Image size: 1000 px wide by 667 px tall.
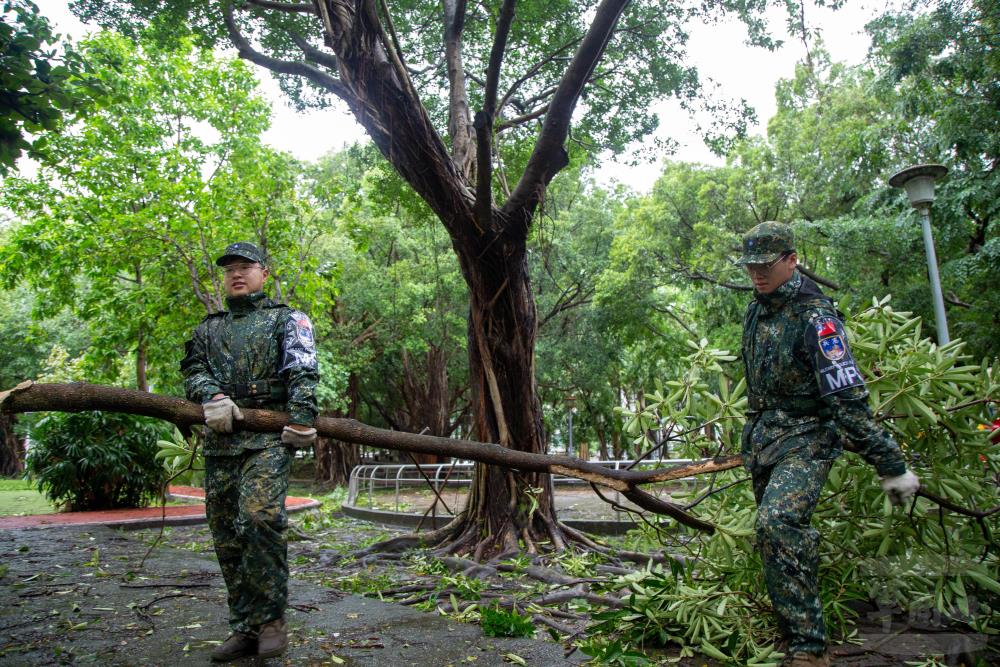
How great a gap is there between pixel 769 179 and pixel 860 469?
691 inches

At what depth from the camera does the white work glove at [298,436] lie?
3671 mm

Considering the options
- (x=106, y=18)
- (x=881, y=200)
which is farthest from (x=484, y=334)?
(x=881, y=200)

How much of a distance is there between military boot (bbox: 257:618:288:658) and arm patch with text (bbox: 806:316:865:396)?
9.55ft

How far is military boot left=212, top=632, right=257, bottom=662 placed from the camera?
355 cm

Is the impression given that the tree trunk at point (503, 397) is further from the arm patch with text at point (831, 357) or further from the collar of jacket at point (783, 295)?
the arm patch with text at point (831, 357)

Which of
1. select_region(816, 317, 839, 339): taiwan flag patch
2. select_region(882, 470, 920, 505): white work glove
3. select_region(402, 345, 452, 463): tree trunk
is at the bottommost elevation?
select_region(882, 470, 920, 505): white work glove

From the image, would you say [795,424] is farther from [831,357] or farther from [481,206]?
[481,206]

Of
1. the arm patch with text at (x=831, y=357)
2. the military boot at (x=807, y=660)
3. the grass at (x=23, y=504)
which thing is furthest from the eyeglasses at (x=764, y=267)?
the grass at (x=23, y=504)

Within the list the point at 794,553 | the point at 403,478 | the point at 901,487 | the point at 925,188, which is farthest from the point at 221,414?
the point at 403,478

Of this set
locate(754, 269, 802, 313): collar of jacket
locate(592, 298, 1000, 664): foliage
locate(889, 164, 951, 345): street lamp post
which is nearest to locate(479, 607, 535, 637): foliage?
locate(592, 298, 1000, 664): foliage

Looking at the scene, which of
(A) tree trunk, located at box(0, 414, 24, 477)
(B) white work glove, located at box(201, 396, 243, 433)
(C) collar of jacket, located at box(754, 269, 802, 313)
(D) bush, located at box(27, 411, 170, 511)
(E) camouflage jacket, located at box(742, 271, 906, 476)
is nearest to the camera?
(E) camouflage jacket, located at box(742, 271, 906, 476)

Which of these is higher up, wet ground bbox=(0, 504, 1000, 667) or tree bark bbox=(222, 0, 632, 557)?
tree bark bbox=(222, 0, 632, 557)

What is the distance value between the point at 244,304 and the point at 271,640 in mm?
1819

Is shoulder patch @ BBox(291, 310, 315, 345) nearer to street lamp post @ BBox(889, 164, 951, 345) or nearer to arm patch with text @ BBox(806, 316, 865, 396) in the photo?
arm patch with text @ BBox(806, 316, 865, 396)
